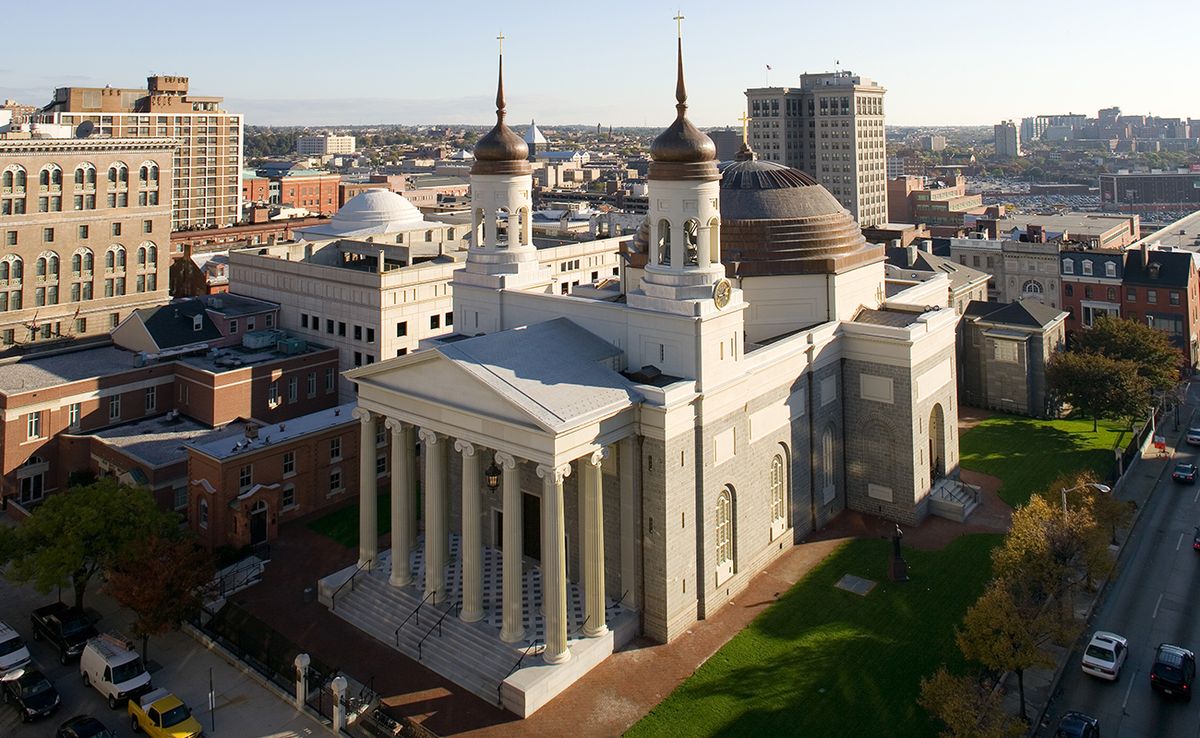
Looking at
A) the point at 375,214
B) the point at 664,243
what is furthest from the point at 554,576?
the point at 375,214

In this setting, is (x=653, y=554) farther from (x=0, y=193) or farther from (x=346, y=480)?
(x=0, y=193)

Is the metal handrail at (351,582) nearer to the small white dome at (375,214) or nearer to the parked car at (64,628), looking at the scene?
the parked car at (64,628)

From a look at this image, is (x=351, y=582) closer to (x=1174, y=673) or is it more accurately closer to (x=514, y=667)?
(x=514, y=667)

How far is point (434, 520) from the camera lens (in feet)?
125

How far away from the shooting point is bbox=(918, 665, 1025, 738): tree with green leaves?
27312 millimetres

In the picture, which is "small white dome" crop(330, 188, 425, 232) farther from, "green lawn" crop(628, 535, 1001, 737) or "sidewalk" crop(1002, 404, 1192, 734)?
"sidewalk" crop(1002, 404, 1192, 734)

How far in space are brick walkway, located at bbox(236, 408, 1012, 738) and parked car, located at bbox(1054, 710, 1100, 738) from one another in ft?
39.3

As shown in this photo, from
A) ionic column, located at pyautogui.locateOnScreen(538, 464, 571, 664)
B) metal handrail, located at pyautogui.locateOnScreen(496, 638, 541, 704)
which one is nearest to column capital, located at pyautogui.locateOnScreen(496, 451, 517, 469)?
ionic column, located at pyautogui.locateOnScreen(538, 464, 571, 664)

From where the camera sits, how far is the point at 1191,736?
31062mm

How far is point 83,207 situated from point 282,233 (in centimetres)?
4774

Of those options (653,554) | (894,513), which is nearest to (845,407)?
(894,513)

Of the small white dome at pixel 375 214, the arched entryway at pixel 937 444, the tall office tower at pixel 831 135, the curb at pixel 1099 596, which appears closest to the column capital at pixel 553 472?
the curb at pixel 1099 596

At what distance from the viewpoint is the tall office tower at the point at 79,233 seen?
75.0 meters

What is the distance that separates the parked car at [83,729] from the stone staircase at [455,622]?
10.3 m
